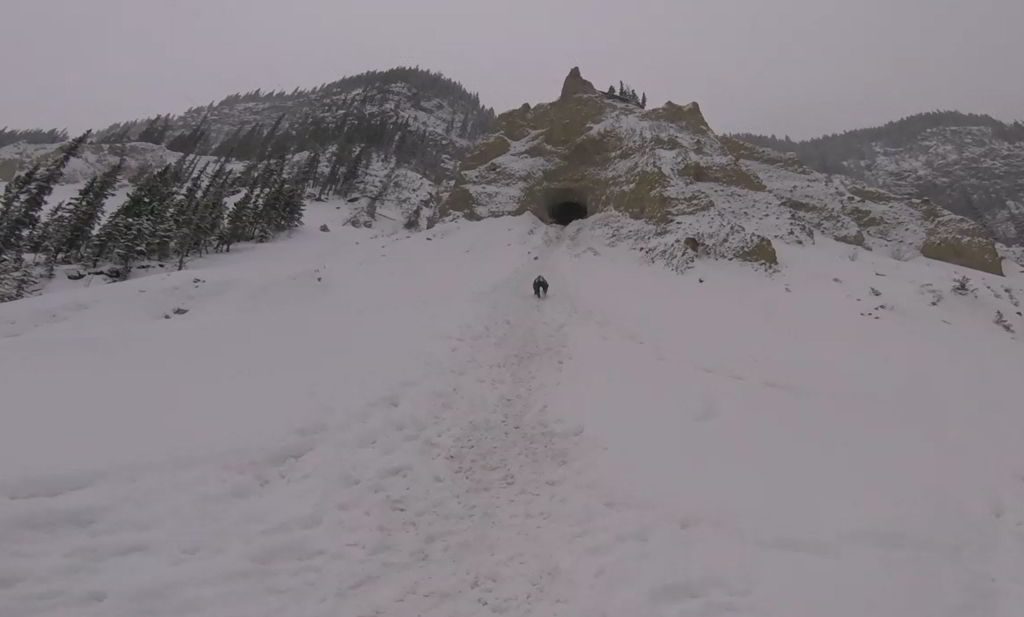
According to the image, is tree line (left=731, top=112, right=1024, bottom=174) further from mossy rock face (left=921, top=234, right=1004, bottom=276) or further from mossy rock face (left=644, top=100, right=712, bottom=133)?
mossy rock face (left=921, top=234, right=1004, bottom=276)

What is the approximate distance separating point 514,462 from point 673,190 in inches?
944

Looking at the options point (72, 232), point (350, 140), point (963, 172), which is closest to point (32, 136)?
point (350, 140)

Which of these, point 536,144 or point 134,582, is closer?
point 134,582

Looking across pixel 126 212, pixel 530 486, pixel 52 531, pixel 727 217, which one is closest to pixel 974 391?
pixel 530 486

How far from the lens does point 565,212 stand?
41719 mm

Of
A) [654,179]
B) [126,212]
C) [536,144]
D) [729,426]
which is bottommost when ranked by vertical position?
[729,426]

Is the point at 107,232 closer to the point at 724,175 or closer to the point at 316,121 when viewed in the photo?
the point at 724,175

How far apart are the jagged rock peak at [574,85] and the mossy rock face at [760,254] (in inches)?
1025

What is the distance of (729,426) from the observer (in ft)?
38.9

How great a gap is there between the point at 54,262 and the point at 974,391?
154 ft

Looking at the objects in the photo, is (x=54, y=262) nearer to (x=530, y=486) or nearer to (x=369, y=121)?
(x=530, y=486)

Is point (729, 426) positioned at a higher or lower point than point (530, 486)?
higher

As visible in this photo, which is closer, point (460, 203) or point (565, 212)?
point (460, 203)

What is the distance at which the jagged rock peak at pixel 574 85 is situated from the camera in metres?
45.2
